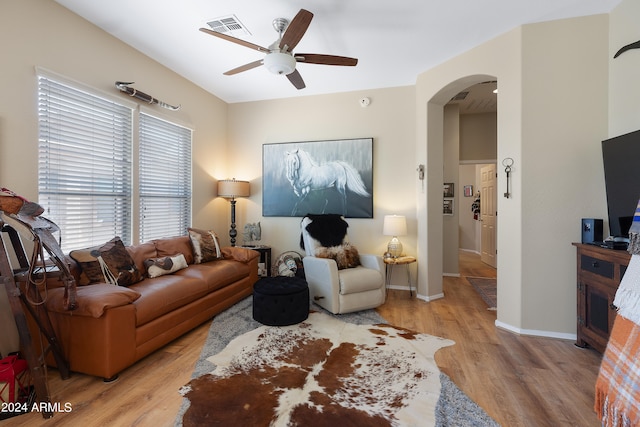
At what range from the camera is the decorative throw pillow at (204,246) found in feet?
11.2

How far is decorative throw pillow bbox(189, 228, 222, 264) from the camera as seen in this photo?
3422 mm

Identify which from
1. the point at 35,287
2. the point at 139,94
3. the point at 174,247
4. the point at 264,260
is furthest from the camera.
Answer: the point at 264,260

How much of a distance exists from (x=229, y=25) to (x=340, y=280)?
2792mm

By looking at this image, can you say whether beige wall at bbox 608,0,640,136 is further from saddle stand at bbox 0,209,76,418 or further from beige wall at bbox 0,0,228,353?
beige wall at bbox 0,0,228,353

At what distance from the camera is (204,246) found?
11.4 feet

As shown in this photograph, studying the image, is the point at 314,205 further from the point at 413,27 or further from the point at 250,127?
the point at 413,27

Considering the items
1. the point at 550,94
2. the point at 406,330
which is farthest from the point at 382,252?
the point at 550,94

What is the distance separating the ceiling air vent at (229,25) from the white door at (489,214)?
209 inches

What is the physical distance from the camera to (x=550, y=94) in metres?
2.62

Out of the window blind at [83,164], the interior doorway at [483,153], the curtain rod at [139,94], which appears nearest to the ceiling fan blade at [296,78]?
the curtain rod at [139,94]

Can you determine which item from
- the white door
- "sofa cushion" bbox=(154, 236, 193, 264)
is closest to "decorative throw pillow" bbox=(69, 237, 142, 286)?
"sofa cushion" bbox=(154, 236, 193, 264)

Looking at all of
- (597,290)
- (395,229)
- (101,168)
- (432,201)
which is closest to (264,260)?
(395,229)

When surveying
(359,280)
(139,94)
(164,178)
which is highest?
(139,94)

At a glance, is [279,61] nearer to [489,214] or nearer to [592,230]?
[592,230]
